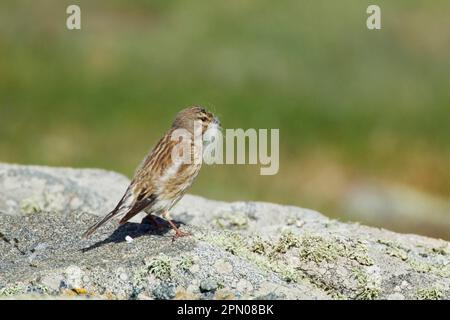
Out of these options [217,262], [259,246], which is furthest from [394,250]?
[217,262]

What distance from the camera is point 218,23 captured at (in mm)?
24625

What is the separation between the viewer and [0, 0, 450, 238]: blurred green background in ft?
60.6

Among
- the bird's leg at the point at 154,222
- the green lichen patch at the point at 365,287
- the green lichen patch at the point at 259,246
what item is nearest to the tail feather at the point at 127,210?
the bird's leg at the point at 154,222

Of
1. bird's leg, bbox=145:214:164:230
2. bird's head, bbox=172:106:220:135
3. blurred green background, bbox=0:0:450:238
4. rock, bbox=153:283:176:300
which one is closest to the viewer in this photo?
rock, bbox=153:283:176:300

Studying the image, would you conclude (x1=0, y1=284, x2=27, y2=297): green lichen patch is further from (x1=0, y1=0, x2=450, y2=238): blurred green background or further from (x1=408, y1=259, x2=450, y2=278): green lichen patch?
(x1=0, y1=0, x2=450, y2=238): blurred green background

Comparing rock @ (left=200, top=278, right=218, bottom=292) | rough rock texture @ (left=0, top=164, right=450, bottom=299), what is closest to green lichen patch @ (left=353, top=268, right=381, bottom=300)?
rough rock texture @ (left=0, top=164, right=450, bottom=299)

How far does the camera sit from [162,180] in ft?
30.1

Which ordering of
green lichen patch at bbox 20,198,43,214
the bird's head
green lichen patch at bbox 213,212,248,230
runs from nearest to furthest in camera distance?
1. the bird's head
2. green lichen patch at bbox 213,212,248,230
3. green lichen patch at bbox 20,198,43,214

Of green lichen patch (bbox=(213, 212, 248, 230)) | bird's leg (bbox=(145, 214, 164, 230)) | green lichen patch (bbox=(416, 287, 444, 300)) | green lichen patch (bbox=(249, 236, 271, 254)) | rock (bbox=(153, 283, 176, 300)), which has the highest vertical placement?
bird's leg (bbox=(145, 214, 164, 230))

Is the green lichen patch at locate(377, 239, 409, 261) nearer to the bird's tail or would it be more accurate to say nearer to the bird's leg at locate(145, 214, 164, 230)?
the bird's leg at locate(145, 214, 164, 230)

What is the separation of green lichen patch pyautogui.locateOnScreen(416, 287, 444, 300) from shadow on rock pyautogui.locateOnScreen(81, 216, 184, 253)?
90.4 inches

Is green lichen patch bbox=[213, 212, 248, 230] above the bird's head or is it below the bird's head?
below

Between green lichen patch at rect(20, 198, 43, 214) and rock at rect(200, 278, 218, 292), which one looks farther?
green lichen patch at rect(20, 198, 43, 214)

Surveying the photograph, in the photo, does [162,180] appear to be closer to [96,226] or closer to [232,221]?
[96,226]
